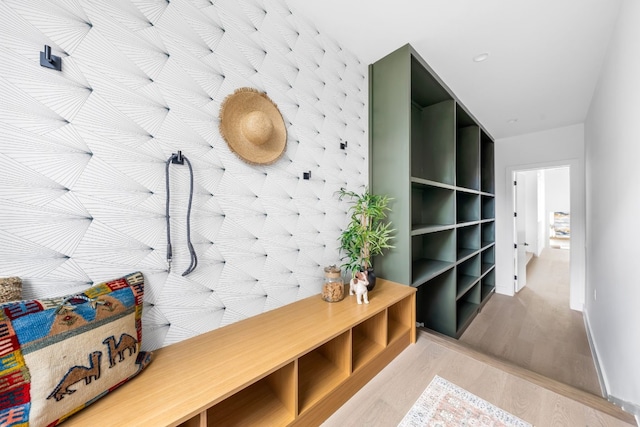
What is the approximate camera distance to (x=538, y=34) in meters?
1.50

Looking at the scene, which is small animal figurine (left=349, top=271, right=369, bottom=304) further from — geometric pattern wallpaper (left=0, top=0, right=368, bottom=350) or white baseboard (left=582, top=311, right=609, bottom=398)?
white baseboard (left=582, top=311, right=609, bottom=398)

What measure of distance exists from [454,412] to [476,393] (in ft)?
0.59

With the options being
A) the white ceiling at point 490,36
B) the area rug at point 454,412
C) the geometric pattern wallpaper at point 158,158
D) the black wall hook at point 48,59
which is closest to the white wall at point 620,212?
the white ceiling at point 490,36

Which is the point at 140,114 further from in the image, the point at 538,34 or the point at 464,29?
the point at 538,34

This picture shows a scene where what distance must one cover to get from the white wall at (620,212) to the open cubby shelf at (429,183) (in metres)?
0.94

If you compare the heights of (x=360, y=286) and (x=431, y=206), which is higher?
(x=431, y=206)

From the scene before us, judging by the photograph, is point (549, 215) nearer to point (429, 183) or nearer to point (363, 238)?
point (429, 183)

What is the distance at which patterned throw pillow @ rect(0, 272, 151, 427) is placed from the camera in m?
0.50

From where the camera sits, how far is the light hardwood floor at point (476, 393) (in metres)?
0.90

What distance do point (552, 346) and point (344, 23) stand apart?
3485 mm

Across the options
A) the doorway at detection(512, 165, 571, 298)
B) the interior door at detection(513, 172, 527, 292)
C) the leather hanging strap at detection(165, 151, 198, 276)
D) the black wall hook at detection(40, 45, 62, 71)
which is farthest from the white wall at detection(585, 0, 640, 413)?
the doorway at detection(512, 165, 571, 298)

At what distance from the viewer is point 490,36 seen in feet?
4.99

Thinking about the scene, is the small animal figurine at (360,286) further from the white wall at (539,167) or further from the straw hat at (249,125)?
the white wall at (539,167)

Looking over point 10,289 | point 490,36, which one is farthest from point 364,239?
point 490,36
